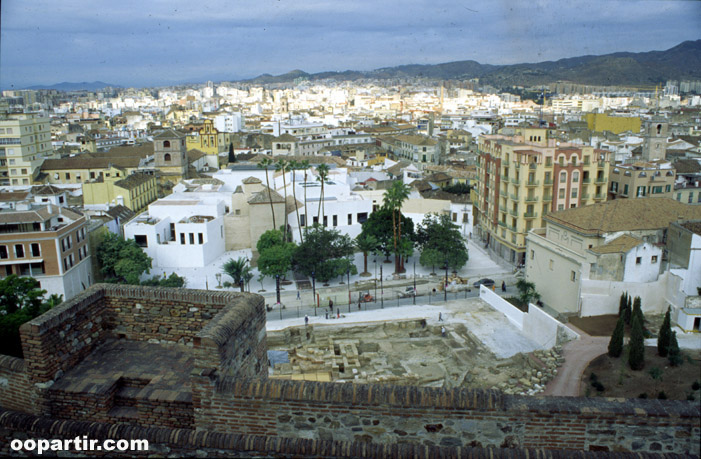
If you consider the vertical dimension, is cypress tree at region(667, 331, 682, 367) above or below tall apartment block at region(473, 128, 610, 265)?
below

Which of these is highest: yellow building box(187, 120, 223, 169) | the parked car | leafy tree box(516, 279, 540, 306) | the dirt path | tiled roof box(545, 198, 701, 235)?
yellow building box(187, 120, 223, 169)

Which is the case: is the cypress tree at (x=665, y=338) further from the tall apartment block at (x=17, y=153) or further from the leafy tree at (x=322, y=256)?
the tall apartment block at (x=17, y=153)

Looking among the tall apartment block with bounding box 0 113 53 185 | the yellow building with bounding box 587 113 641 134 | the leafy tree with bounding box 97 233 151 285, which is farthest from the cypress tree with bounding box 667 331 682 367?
the yellow building with bounding box 587 113 641 134

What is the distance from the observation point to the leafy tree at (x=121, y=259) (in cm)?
2631

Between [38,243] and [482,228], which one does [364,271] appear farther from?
[38,243]

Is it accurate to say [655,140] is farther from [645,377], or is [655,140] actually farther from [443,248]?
[645,377]

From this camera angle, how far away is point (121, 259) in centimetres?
2686

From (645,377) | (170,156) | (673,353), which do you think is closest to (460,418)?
(645,377)

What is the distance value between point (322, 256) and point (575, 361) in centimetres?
1342

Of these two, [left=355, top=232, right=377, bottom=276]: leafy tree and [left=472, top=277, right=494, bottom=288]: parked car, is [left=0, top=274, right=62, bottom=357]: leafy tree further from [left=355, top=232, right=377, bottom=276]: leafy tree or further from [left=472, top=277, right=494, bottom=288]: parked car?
[left=472, top=277, right=494, bottom=288]: parked car

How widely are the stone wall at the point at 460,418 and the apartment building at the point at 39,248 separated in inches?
887

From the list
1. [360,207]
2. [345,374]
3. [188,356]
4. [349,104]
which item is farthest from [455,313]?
[349,104]

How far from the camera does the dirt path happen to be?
15492 millimetres

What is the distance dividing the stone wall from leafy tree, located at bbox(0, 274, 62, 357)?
684 centimetres
